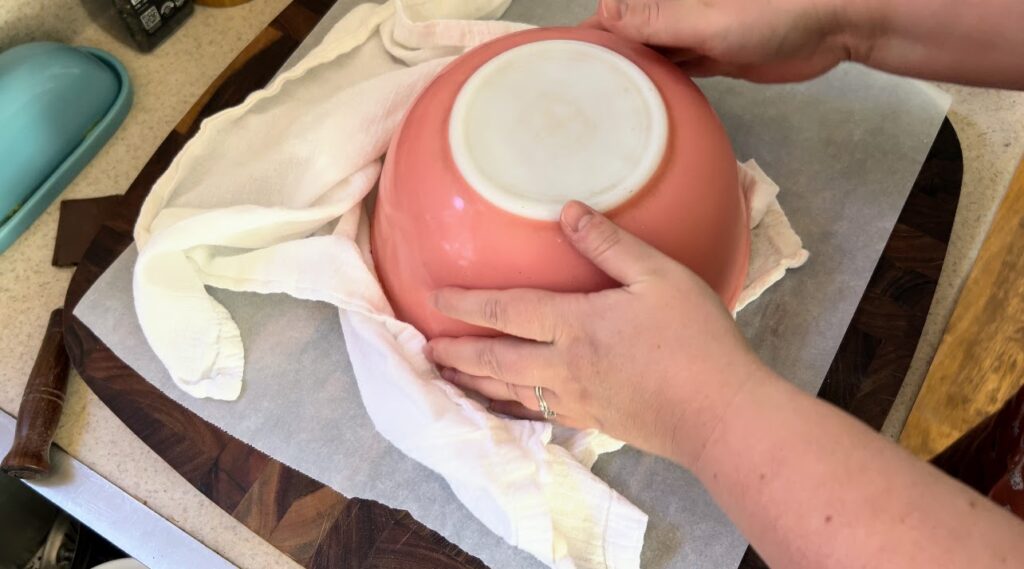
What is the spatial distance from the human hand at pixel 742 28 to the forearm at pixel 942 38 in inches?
0.5

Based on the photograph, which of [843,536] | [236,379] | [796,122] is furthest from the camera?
[796,122]

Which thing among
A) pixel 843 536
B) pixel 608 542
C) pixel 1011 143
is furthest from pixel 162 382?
pixel 1011 143

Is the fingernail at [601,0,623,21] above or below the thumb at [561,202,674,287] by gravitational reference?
above

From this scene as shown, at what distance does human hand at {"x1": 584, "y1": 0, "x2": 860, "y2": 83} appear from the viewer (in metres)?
0.63

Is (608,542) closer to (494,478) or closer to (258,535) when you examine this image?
(494,478)

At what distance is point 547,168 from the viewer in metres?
0.57

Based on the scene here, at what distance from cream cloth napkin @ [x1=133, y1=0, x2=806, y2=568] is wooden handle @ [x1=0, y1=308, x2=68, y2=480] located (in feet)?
0.37

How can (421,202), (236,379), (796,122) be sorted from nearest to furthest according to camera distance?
(421,202) < (236,379) < (796,122)

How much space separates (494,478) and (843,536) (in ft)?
0.90

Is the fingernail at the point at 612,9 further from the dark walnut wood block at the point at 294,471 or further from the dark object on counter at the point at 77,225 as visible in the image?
the dark object on counter at the point at 77,225

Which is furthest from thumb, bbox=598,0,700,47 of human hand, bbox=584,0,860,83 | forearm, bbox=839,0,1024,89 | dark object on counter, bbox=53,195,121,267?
dark object on counter, bbox=53,195,121,267

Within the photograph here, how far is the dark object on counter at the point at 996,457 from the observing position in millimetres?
580

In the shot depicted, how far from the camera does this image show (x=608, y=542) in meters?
0.64

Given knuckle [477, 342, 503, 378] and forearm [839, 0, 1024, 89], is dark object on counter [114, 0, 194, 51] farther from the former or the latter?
forearm [839, 0, 1024, 89]
